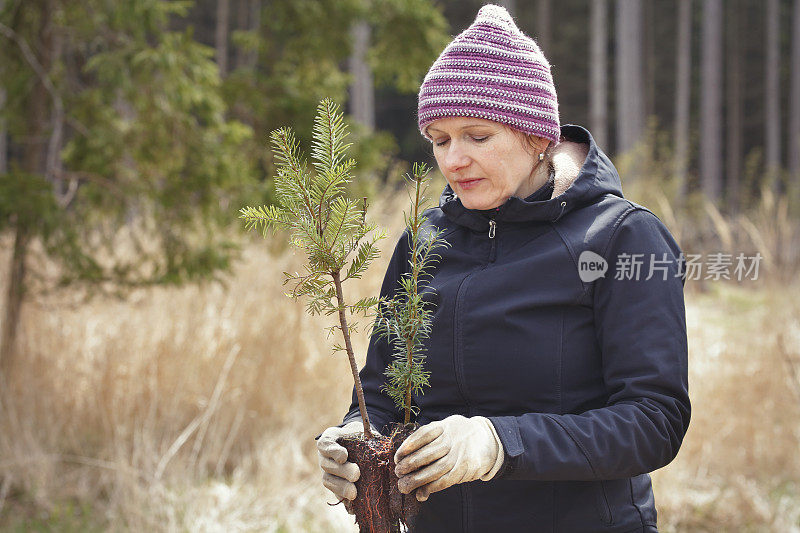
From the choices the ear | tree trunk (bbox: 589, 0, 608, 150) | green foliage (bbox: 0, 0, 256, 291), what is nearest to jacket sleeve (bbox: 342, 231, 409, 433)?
the ear

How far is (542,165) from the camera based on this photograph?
66.8 inches

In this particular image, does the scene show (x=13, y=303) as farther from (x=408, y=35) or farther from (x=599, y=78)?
(x=599, y=78)

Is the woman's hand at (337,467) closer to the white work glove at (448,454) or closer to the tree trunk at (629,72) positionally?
the white work glove at (448,454)

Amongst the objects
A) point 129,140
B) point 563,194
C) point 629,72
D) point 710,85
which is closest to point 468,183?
point 563,194

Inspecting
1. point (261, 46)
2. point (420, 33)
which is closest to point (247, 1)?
point (261, 46)

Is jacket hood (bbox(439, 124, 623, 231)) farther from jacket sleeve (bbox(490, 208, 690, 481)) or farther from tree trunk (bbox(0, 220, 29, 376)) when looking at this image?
tree trunk (bbox(0, 220, 29, 376))

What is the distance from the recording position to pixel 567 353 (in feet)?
4.99

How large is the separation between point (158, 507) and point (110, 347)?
1.07 m

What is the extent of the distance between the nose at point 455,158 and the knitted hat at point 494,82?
0.07 m

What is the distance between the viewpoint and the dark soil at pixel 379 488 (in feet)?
4.66

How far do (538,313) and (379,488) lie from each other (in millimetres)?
471

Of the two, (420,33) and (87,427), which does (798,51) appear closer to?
(420,33)

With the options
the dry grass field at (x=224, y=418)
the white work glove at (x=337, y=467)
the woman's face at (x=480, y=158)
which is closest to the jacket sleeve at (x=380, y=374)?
the white work glove at (x=337, y=467)

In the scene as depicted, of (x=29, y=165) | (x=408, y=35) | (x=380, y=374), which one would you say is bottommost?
(x=380, y=374)
